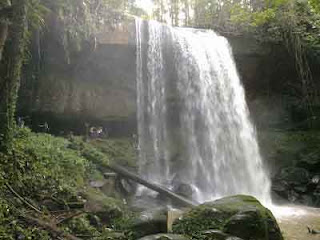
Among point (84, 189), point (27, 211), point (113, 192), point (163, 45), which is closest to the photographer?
point (27, 211)

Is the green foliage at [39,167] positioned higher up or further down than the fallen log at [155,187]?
higher up

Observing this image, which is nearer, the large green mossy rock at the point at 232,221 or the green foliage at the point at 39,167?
the large green mossy rock at the point at 232,221

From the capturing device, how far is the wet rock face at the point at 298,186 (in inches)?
486

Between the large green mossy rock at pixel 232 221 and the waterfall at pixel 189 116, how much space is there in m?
6.57

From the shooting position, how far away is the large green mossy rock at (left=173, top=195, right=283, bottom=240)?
18.8 ft

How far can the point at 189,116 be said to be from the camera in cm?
1376

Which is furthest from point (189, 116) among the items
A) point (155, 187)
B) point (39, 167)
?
point (39, 167)

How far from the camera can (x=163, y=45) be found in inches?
547

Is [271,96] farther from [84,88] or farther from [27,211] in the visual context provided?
[27,211]

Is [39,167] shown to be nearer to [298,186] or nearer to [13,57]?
[13,57]

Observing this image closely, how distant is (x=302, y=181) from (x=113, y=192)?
722cm

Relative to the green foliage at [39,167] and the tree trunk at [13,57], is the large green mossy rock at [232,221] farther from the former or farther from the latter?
the tree trunk at [13,57]

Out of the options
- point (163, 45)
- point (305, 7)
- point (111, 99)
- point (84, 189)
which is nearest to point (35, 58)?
point (111, 99)

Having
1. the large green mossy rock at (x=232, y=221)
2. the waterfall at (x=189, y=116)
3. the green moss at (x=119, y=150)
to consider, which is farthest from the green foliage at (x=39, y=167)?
the waterfall at (x=189, y=116)
